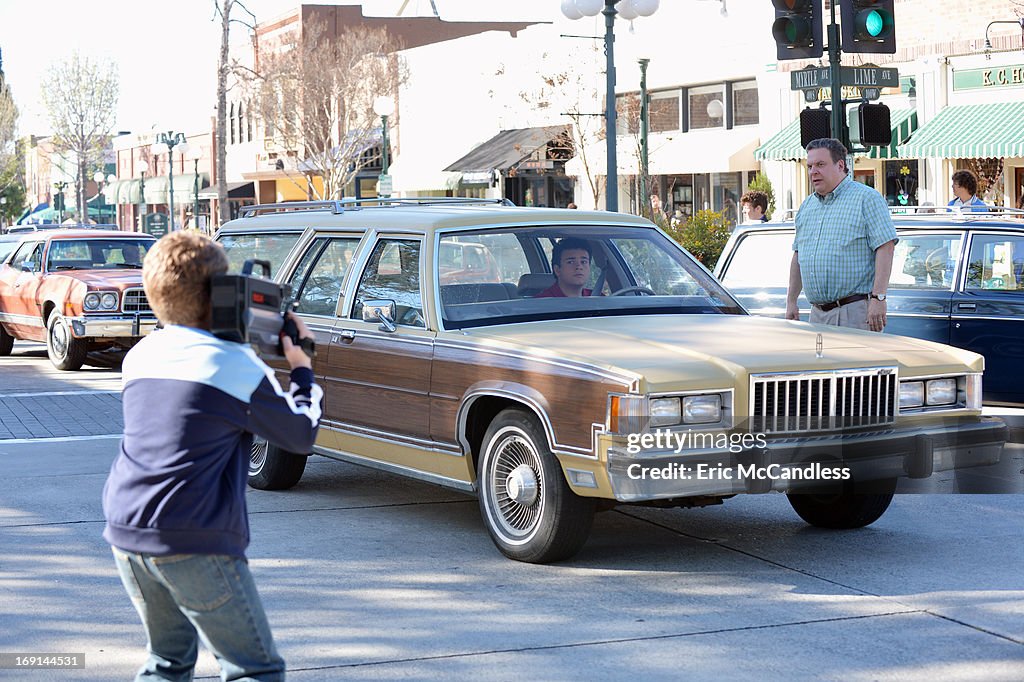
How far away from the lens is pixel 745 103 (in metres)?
32.4

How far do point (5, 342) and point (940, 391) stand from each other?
15.6 m

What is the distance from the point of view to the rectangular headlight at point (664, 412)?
627 centimetres

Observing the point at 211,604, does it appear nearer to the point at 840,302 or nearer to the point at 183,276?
the point at 183,276

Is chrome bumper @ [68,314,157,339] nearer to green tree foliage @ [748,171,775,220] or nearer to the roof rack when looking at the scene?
the roof rack

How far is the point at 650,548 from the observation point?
24.0 feet

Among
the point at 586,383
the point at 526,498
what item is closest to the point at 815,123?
the point at 526,498

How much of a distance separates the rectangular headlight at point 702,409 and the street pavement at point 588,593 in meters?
Result: 0.74

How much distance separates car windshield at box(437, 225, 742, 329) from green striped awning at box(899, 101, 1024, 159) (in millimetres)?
16813

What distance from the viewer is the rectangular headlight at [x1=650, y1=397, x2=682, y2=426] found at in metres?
6.27

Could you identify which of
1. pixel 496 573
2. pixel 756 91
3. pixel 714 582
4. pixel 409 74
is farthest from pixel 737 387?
pixel 409 74

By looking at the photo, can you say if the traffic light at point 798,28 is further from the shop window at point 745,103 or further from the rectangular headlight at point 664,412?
the shop window at point 745,103

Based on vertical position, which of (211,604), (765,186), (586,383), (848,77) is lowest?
(211,604)

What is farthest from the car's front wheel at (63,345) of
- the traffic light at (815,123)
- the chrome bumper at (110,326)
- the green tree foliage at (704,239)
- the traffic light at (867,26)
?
the traffic light at (867,26)

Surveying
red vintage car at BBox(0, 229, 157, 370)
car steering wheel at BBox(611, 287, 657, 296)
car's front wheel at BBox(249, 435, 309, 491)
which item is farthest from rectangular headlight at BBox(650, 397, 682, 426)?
red vintage car at BBox(0, 229, 157, 370)
